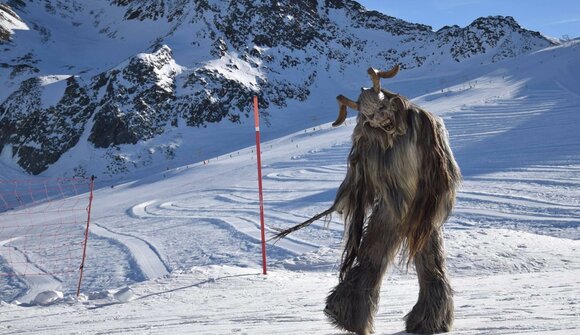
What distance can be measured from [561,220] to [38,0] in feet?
209

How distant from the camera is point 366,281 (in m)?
3.21

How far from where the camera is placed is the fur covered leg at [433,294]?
332 cm

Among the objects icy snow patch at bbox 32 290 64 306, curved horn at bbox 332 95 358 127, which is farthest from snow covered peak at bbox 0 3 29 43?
curved horn at bbox 332 95 358 127

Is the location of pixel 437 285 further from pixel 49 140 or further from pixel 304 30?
pixel 304 30

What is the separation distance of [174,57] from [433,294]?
49.4 metres

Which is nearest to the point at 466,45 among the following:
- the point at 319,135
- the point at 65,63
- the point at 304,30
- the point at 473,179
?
the point at 304,30

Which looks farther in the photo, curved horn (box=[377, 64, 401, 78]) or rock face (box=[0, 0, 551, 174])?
rock face (box=[0, 0, 551, 174])

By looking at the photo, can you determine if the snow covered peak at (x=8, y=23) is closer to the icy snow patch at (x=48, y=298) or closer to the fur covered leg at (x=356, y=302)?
the icy snow patch at (x=48, y=298)

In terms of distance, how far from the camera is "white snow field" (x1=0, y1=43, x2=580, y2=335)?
4.83m

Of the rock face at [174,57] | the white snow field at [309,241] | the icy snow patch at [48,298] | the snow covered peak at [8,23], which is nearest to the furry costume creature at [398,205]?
the white snow field at [309,241]

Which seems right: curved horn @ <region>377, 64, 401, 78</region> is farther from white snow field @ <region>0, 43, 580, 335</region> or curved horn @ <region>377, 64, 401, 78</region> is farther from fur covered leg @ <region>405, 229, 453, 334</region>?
white snow field @ <region>0, 43, 580, 335</region>

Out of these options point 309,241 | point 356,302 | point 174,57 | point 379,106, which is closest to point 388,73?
point 379,106

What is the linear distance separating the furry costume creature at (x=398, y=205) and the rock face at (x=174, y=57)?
3828 centimetres

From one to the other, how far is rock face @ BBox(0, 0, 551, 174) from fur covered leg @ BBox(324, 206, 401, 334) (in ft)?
126
